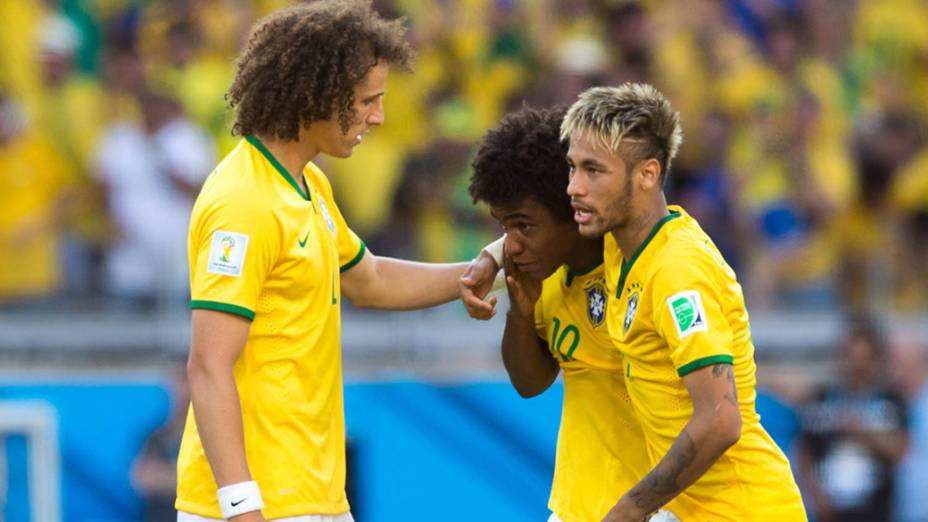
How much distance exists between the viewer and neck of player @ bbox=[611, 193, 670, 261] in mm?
4477

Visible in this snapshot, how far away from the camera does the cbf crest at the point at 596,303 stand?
15.9ft

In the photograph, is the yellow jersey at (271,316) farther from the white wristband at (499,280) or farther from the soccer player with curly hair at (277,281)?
the white wristband at (499,280)

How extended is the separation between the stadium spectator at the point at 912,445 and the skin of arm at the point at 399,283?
444 centimetres

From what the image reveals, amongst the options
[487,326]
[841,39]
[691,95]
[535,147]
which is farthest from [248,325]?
[841,39]

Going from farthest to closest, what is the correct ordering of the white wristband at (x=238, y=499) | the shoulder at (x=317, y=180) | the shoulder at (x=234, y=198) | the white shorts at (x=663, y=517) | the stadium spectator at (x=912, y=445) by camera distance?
1. the stadium spectator at (x=912, y=445)
2. the shoulder at (x=317, y=180)
3. the white shorts at (x=663, y=517)
4. the shoulder at (x=234, y=198)
5. the white wristband at (x=238, y=499)

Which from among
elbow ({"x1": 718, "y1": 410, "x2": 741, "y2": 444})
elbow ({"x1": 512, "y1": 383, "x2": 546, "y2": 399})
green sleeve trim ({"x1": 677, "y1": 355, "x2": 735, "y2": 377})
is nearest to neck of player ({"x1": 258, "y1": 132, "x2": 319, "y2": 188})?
elbow ({"x1": 512, "y1": 383, "x2": 546, "y2": 399})

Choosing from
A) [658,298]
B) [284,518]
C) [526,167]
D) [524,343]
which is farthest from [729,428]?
[284,518]

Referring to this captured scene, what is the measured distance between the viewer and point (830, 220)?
31.8 ft

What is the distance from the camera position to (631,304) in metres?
4.48

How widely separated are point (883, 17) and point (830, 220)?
1.97m

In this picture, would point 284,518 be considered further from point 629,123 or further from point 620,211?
point 629,123

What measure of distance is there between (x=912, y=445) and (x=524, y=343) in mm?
4737

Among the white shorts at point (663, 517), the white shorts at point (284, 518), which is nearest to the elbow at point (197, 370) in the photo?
the white shorts at point (284, 518)

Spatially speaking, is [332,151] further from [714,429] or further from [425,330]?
[425,330]
